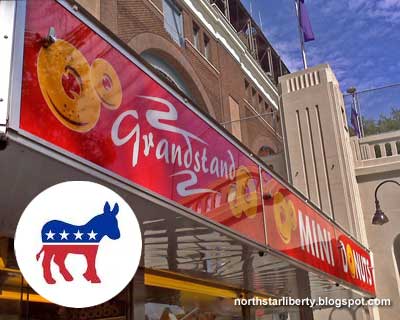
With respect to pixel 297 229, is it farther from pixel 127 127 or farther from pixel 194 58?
pixel 194 58

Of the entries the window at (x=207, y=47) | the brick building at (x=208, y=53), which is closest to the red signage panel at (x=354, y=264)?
the brick building at (x=208, y=53)

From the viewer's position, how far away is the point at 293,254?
7094 mm

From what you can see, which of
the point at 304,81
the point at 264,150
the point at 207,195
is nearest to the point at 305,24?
the point at 304,81

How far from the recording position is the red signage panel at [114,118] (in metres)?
3.05

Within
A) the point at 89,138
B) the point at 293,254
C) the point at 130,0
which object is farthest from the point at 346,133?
the point at 89,138

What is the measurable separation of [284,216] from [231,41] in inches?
710

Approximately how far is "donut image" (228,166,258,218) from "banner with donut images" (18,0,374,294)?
11mm

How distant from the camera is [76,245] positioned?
2.37 m

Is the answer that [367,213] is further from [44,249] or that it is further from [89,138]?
[44,249]

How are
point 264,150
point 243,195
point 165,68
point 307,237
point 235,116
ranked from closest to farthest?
point 243,195
point 307,237
point 165,68
point 235,116
point 264,150

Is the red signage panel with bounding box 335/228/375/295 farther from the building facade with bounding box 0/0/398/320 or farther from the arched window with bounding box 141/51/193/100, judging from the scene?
the arched window with bounding box 141/51/193/100

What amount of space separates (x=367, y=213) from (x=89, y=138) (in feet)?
41.8

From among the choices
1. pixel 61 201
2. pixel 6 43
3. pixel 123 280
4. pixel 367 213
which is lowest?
pixel 123 280

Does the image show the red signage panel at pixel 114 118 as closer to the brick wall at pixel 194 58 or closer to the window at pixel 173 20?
the brick wall at pixel 194 58
